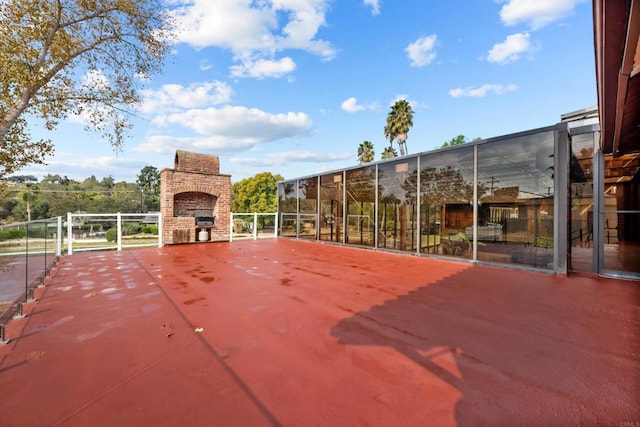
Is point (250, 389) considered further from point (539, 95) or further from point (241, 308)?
point (539, 95)

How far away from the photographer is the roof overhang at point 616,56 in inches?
67.5

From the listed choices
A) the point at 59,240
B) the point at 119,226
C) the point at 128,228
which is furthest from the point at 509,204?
the point at 128,228

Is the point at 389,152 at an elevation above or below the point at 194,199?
above

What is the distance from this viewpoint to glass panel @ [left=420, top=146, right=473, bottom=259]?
6.57 metres

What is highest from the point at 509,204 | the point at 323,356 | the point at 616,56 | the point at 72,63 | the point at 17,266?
the point at 72,63

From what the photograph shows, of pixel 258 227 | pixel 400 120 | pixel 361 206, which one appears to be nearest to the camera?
pixel 361 206

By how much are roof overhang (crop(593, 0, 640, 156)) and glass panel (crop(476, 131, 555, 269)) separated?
1.61 m

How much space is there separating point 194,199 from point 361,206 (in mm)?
6544

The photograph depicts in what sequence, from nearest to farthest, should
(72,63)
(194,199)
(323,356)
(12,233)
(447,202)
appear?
(323,356) → (12,233) → (447,202) → (72,63) → (194,199)

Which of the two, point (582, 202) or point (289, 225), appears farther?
point (289, 225)

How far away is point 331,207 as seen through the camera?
1067 centimetres

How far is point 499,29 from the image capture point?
7961 mm

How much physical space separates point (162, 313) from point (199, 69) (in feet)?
30.1

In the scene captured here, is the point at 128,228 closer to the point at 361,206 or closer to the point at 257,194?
the point at 257,194
